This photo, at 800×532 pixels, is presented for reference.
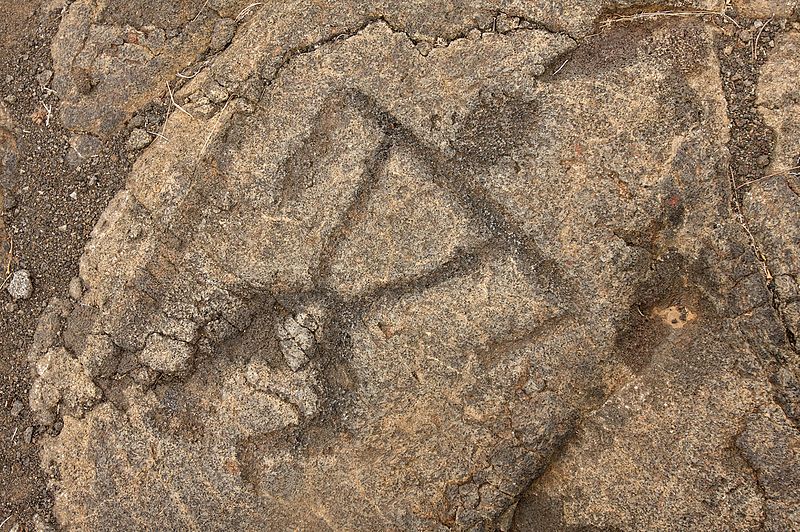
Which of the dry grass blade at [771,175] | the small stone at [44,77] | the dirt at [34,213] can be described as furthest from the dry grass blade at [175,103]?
the dry grass blade at [771,175]

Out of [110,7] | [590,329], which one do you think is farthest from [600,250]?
[110,7]

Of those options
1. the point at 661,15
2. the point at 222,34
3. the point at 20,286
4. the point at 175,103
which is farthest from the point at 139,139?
the point at 661,15

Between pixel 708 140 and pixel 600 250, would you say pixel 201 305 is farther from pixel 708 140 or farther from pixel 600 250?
pixel 708 140

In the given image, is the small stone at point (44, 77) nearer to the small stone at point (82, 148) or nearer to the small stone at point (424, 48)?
the small stone at point (82, 148)

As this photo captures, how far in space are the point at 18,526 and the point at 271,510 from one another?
1051mm

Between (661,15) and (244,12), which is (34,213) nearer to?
(244,12)

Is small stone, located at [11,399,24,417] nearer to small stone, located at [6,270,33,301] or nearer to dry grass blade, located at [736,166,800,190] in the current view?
small stone, located at [6,270,33,301]

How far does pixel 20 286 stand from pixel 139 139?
75cm

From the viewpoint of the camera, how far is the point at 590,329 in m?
2.23

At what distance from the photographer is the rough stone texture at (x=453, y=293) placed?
85.5 inches

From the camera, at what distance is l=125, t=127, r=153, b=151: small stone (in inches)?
103

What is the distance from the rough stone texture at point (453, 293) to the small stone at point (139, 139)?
0.22 metres

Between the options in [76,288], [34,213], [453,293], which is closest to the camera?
[453,293]

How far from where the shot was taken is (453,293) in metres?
2.28
